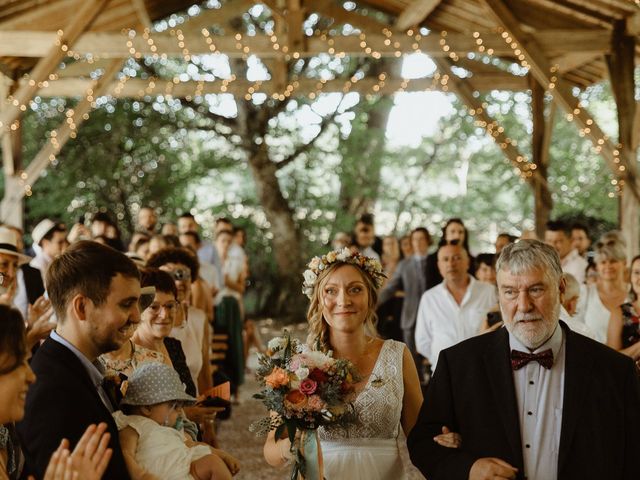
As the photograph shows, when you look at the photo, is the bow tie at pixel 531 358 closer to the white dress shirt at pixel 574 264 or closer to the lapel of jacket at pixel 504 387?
the lapel of jacket at pixel 504 387

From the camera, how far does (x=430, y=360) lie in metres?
6.76

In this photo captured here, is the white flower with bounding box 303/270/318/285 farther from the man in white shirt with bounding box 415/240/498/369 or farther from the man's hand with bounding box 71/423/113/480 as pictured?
the man in white shirt with bounding box 415/240/498/369

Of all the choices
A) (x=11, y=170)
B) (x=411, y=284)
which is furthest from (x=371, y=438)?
(x=11, y=170)

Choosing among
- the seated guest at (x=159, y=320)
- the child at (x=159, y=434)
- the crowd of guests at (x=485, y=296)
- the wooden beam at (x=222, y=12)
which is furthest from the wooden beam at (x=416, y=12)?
the child at (x=159, y=434)

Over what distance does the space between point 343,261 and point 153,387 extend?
131 cm

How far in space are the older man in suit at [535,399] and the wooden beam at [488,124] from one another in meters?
10.3

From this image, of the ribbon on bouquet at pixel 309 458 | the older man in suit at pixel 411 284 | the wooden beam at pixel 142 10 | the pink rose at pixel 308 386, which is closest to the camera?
the pink rose at pixel 308 386

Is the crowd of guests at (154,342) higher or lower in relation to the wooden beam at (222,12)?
lower

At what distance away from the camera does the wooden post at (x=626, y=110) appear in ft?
36.1

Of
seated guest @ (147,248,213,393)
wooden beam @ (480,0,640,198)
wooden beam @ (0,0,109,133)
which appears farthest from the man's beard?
wooden beam @ (0,0,109,133)

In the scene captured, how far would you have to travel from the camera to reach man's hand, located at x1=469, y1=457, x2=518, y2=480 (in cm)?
285

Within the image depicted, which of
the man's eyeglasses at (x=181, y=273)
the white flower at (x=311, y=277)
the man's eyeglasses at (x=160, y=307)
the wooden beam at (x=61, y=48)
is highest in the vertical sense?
the wooden beam at (x=61, y=48)

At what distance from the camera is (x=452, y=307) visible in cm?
671

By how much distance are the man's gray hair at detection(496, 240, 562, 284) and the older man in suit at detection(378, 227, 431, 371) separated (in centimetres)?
Answer: 560
